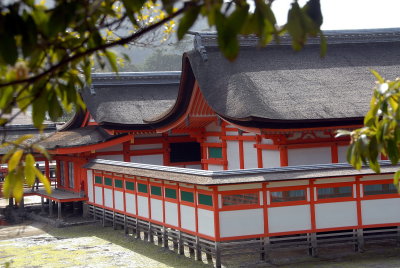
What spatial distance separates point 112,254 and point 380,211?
612cm

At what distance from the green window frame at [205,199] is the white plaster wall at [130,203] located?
428 cm

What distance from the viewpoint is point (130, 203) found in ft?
59.3

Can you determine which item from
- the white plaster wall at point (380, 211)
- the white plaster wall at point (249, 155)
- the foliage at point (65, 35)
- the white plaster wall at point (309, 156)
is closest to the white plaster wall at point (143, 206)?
the white plaster wall at point (249, 155)

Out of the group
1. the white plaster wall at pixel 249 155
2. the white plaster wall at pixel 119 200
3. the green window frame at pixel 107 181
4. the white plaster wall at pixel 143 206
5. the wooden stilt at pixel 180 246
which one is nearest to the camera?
the wooden stilt at pixel 180 246

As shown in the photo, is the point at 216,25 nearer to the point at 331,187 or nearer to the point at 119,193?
the point at 331,187

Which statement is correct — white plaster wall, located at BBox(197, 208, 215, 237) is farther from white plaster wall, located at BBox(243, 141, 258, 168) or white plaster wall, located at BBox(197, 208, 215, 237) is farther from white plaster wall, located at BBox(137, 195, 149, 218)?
white plaster wall, located at BBox(243, 141, 258, 168)

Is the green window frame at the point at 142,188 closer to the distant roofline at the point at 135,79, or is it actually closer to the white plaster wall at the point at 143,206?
the white plaster wall at the point at 143,206

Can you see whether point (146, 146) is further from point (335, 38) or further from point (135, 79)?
point (335, 38)

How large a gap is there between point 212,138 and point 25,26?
56.5 feet

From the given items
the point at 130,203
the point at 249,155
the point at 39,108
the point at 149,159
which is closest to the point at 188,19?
the point at 39,108

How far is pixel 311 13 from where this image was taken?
2305 mm

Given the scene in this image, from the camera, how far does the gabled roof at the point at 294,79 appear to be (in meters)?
15.4

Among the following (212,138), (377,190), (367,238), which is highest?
(212,138)

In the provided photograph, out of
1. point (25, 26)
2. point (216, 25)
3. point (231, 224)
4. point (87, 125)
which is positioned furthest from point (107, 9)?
point (87, 125)
